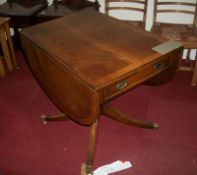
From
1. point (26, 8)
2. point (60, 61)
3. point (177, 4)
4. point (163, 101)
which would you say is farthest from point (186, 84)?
point (26, 8)

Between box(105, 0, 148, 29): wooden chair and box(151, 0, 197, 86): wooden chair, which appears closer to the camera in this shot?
box(151, 0, 197, 86): wooden chair

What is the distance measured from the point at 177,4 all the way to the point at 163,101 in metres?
1.04

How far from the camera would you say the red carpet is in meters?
1.70

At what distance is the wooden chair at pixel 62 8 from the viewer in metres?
2.56

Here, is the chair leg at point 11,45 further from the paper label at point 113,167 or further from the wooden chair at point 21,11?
the paper label at point 113,167

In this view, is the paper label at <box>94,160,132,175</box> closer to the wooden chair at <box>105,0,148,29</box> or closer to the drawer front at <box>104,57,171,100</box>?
the drawer front at <box>104,57,171,100</box>

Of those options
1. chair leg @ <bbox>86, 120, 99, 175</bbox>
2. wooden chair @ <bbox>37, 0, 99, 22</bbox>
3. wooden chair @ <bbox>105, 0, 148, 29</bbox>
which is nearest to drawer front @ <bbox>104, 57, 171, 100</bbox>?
chair leg @ <bbox>86, 120, 99, 175</bbox>

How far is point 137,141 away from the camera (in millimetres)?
1871

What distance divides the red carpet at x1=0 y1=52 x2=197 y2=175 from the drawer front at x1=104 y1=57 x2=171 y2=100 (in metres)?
0.65

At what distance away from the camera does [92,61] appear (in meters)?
1.35

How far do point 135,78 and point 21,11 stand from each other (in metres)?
1.77

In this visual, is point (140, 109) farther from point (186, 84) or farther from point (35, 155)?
point (35, 155)

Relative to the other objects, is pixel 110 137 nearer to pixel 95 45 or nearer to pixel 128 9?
pixel 95 45

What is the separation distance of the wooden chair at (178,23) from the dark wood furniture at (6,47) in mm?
1442
